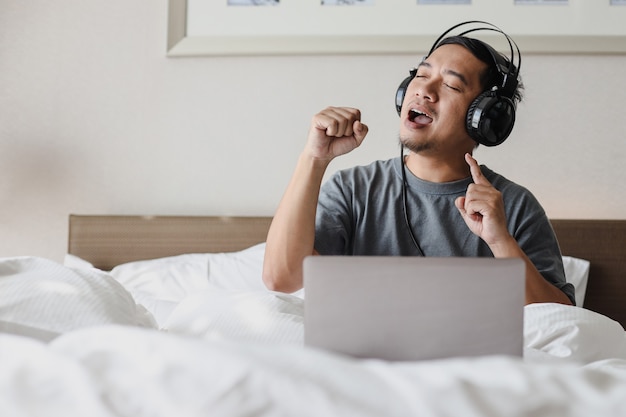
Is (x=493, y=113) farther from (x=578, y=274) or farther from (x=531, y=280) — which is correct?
(x=578, y=274)

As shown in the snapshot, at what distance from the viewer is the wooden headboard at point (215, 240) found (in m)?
2.10

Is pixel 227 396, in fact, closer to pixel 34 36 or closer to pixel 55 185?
pixel 55 185

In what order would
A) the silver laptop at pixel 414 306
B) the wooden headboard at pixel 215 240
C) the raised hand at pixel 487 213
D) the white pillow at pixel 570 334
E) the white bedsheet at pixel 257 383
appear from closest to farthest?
the white bedsheet at pixel 257 383 < the silver laptop at pixel 414 306 < the white pillow at pixel 570 334 < the raised hand at pixel 487 213 < the wooden headboard at pixel 215 240

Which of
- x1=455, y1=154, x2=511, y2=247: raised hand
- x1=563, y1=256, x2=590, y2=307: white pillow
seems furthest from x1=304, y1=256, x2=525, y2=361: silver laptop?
x1=563, y1=256, x2=590, y2=307: white pillow

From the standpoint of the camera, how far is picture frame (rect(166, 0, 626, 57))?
2.21 m

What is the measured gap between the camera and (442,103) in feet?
5.05

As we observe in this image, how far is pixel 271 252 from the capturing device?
144 cm

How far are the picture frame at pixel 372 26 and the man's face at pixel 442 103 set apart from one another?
680 millimetres

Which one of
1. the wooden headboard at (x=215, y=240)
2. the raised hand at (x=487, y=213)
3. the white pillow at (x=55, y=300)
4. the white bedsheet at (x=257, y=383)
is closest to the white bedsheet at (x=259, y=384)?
the white bedsheet at (x=257, y=383)

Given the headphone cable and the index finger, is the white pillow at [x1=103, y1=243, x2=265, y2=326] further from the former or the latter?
the index finger

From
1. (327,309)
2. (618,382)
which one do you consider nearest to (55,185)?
(327,309)

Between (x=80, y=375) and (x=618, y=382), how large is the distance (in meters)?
0.48

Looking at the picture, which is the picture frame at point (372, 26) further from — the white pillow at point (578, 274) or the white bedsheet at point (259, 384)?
the white bedsheet at point (259, 384)

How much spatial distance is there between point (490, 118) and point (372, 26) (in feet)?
2.96
